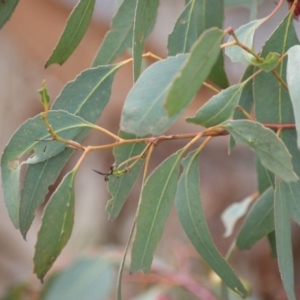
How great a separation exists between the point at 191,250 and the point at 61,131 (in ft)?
5.21

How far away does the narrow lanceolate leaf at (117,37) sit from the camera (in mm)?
812

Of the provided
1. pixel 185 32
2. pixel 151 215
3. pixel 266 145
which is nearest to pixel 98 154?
pixel 185 32

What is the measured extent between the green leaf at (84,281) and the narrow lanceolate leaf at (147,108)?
32.7 inches

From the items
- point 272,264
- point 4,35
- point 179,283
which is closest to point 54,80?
point 4,35

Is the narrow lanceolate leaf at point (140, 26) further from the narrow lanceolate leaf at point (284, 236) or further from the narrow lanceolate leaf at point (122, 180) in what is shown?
the narrow lanceolate leaf at point (284, 236)

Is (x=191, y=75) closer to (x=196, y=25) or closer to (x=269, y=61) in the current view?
(x=269, y=61)

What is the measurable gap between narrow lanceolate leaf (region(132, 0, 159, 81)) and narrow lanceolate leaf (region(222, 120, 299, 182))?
0.42 ft

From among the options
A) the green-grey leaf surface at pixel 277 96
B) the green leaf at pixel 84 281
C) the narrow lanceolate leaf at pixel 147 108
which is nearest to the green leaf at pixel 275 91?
the green-grey leaf surface at pixel 277 96

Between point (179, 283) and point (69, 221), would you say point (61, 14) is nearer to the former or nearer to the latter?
point (179, 283)

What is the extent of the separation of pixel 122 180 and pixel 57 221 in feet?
0.31

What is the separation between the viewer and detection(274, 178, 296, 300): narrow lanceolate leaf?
2.01 feet

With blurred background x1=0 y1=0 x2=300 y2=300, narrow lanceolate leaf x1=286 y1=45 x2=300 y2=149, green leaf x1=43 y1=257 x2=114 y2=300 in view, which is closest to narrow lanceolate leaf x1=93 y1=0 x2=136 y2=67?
narrow lanceolate leaf x1=286 y1=45 x2=300 y2=149

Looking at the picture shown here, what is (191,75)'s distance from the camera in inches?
16.8

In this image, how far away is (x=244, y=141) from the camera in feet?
1.85
